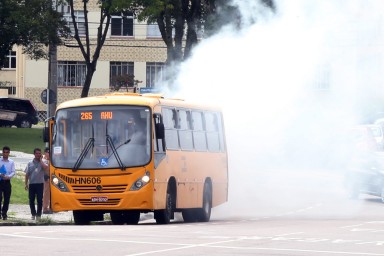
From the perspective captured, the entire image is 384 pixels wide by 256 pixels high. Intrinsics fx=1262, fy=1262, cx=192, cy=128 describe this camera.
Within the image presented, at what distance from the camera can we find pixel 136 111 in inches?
1079

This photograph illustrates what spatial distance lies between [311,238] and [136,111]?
24.2ft

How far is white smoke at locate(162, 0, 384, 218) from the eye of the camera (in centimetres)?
3425

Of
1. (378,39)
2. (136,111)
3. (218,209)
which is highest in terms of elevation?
(378,39)

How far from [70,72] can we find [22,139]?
97.8 feet

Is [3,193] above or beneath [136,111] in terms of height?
beneath

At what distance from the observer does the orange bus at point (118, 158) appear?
26.7m

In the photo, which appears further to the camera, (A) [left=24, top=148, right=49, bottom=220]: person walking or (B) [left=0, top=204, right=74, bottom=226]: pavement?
(A) [left=24, top=148, right=49, bottom=220]: person walking

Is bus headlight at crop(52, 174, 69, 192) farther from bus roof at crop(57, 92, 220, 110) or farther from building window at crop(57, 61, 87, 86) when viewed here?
building window at crop(57, 61, 87, 86)

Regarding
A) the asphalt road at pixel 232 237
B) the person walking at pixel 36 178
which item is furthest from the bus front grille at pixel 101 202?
the person walking at pixel 36 178

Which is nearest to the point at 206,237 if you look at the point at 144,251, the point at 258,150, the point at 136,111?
the point at 144,251

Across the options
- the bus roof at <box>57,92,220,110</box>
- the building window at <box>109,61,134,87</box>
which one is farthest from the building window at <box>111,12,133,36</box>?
the bus roof at <box>57,92,220,110</box>

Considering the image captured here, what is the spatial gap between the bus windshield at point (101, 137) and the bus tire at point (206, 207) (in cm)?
355

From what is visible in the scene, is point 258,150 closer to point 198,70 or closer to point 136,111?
point 198,70

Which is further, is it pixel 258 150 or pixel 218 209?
pixel 258 150
